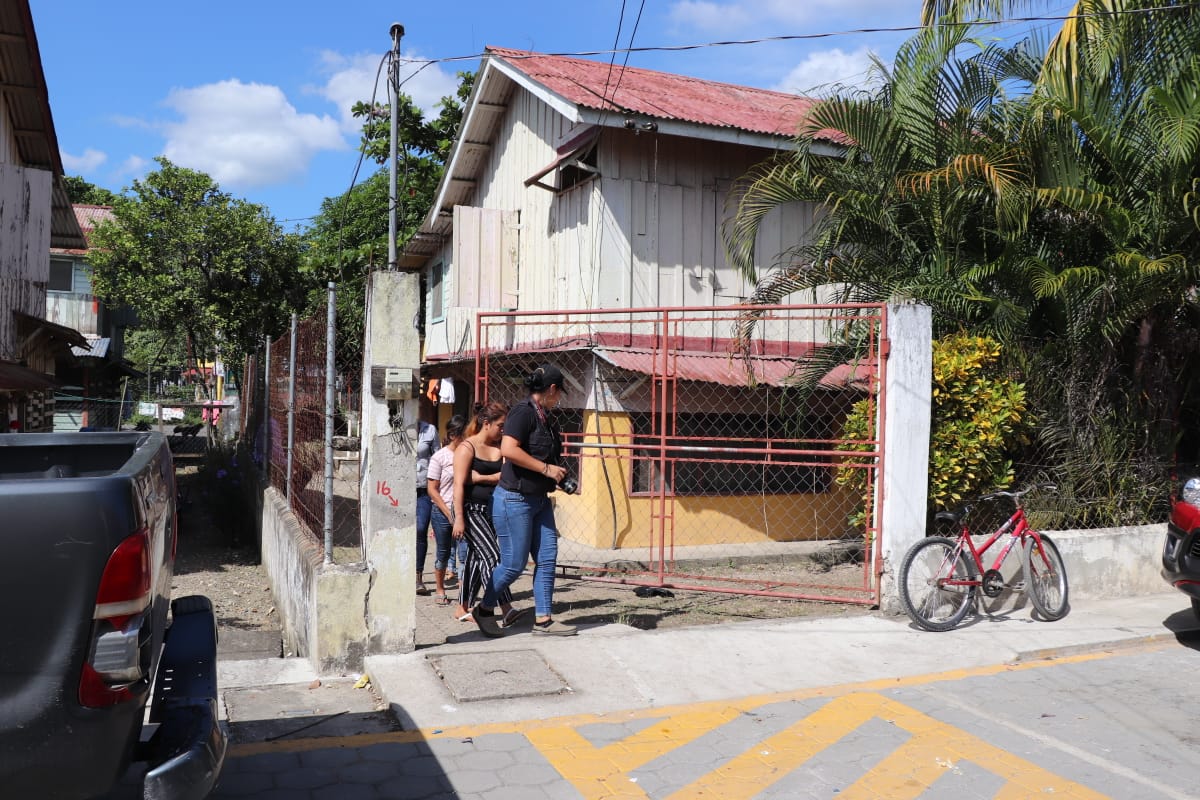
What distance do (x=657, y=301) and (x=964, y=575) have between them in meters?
5.39

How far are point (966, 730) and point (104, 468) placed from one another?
411cm

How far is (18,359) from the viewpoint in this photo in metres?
13.2

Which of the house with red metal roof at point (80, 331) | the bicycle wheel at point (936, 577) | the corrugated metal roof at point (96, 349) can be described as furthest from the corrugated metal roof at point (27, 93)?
the bicycle wheel at point (936, 577)

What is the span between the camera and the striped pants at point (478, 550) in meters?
6.32

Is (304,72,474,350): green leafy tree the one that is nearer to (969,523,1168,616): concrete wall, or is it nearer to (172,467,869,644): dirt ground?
(172,467,869,644): dirt ground

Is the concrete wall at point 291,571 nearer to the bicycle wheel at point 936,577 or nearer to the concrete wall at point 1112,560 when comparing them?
A: the bicycle wheel at point 936,577

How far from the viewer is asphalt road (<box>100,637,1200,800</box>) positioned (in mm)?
3912

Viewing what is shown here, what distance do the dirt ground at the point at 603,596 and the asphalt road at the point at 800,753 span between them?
1834 mm

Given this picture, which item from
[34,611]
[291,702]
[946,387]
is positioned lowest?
[291,702]

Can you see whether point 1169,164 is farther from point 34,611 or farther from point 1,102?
point 1,102

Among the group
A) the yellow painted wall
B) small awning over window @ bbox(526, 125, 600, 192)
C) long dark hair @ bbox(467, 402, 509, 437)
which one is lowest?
the yellow painted wall

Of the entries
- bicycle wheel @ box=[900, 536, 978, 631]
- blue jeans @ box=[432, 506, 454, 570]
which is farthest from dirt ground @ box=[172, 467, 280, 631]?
bicycle wheel @ box=[900, 536, 978, 631]

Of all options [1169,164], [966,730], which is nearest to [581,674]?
[966,730]

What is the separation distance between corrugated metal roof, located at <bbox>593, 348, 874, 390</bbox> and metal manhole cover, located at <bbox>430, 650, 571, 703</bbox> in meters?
4.47
